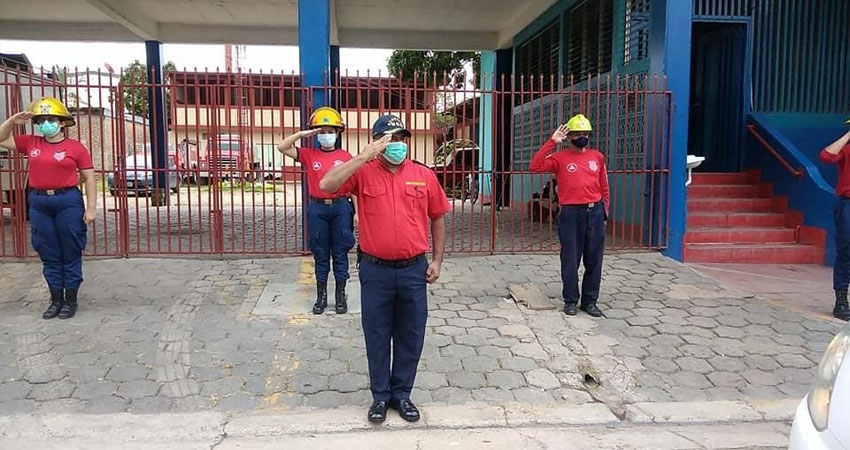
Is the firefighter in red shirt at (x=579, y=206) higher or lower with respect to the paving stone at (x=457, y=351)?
higher

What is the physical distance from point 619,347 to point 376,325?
237cm

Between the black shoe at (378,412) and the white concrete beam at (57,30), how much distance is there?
45.4 ft

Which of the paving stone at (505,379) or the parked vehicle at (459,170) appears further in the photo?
the parked vehicle at (459,170)

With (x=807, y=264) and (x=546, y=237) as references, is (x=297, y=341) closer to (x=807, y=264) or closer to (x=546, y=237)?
(x=546, y=237)

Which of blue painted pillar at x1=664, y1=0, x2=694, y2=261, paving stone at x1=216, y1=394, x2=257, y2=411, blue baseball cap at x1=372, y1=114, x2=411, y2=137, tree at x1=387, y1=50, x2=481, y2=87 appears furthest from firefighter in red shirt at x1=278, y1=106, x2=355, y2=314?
tree at x1=387, y1=50, x2=481, y2=87

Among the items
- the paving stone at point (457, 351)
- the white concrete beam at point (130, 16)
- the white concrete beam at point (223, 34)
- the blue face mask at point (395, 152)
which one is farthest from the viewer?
the white concrete beam at point (223, 34)

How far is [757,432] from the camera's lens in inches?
154

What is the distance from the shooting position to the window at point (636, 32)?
29.3ft

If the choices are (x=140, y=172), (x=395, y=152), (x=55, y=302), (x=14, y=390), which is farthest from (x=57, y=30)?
(x=395, y=152)

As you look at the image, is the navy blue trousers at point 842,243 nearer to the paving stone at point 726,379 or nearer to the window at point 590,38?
the paving stone at point 726,379

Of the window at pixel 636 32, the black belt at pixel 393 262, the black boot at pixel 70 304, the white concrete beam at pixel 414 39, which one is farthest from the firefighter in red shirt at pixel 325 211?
the white concrete beam at pixel 414 39

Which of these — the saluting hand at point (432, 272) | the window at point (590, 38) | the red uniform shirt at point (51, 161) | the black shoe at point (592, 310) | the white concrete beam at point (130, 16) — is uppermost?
the white concrete beam at point (130, 16)

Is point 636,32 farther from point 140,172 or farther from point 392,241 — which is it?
point 140,172

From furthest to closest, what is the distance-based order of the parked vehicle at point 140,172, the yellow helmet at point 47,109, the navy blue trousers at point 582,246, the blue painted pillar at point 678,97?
the blue painted pillar at point 678,97, the parked vehicle at point 140,172, the navy blue trousers at point 582,246, the yellow helmet at point 47,109
